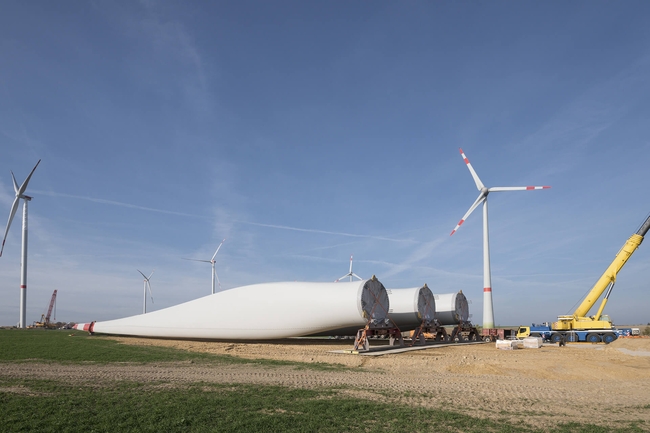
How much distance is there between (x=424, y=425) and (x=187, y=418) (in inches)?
236

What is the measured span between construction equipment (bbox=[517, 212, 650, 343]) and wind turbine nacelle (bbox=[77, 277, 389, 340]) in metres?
22.9

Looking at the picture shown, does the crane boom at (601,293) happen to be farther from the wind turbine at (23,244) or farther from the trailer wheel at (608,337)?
the wind turbine at (23,244)

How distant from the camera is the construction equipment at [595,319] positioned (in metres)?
48.1

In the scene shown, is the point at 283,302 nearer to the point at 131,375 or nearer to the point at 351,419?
the point at 131,375

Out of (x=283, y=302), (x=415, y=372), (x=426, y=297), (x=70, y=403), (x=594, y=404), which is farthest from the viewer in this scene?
(x=426, y=297)

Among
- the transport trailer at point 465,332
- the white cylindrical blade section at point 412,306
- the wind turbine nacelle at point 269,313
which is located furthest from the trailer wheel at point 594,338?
the wind turbine nacelle at point 269,313

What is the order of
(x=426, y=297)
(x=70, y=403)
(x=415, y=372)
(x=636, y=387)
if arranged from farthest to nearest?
(x=426, y=297), (x=415, y=372), (x=636, y=387), (x=70, y=403)

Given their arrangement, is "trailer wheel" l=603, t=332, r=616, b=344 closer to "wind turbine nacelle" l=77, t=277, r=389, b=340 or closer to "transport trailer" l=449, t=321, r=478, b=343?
"transport trailer" l=449, t=321, r=478, b=343

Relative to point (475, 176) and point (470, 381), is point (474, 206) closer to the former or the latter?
point (475, 176)

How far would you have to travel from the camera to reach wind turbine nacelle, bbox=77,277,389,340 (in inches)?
1625

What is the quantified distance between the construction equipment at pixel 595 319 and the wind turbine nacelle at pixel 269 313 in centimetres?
2294

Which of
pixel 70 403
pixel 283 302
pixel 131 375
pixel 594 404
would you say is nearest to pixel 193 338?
pixel 283 302

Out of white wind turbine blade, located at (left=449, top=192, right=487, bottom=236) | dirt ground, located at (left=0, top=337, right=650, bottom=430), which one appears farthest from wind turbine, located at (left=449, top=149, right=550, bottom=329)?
dirt ground, located at (left=0, top=337, right=650, bottom=430)

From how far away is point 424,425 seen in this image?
1227 centimetres
